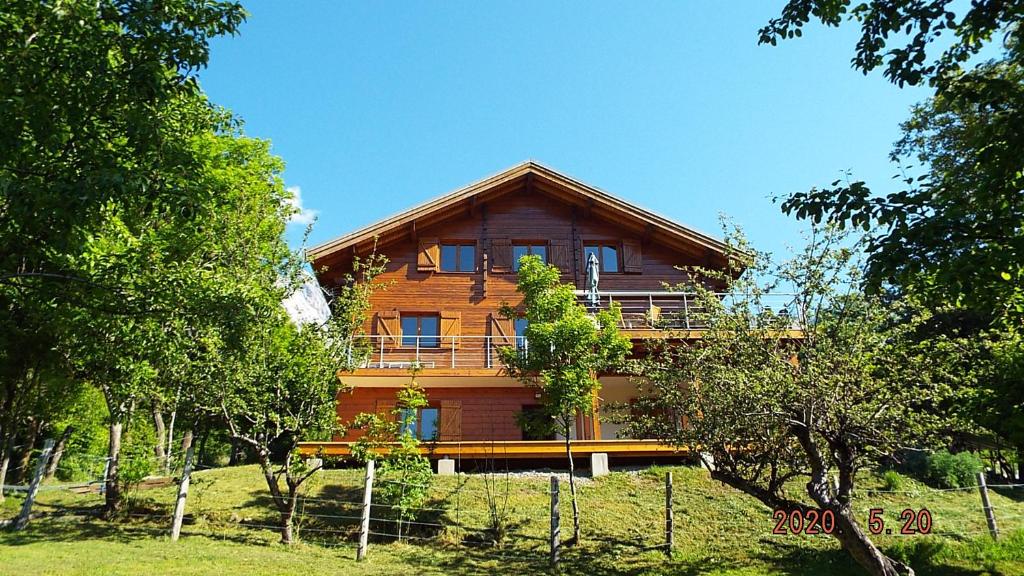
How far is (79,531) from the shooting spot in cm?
1141

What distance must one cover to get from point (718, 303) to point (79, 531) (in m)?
12.7

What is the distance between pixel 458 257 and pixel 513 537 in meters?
11.2

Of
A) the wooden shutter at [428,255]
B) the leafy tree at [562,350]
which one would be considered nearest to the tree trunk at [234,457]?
the wooden shutter at [428,255]

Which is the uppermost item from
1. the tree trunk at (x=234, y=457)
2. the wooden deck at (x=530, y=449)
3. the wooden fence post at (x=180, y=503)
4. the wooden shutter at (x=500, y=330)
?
the wooden shutter at (x=500, y=330)

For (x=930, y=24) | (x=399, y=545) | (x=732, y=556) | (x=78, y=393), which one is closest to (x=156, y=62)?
(x=930, y=24)

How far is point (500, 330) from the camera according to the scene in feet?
62.8

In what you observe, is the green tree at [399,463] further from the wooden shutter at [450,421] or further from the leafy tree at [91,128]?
the leafy tree at [91,128]

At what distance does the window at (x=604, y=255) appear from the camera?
20562mm

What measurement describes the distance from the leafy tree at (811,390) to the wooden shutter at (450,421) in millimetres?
7950

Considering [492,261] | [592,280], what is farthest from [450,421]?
[592,280]

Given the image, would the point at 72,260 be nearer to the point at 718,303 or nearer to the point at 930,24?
the point at 718,303

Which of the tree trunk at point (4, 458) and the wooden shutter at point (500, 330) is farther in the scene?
the wooden shutter at point (500, 330)

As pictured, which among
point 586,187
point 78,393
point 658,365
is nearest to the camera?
point 658,365

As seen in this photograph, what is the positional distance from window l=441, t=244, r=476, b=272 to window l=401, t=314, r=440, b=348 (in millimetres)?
1943
